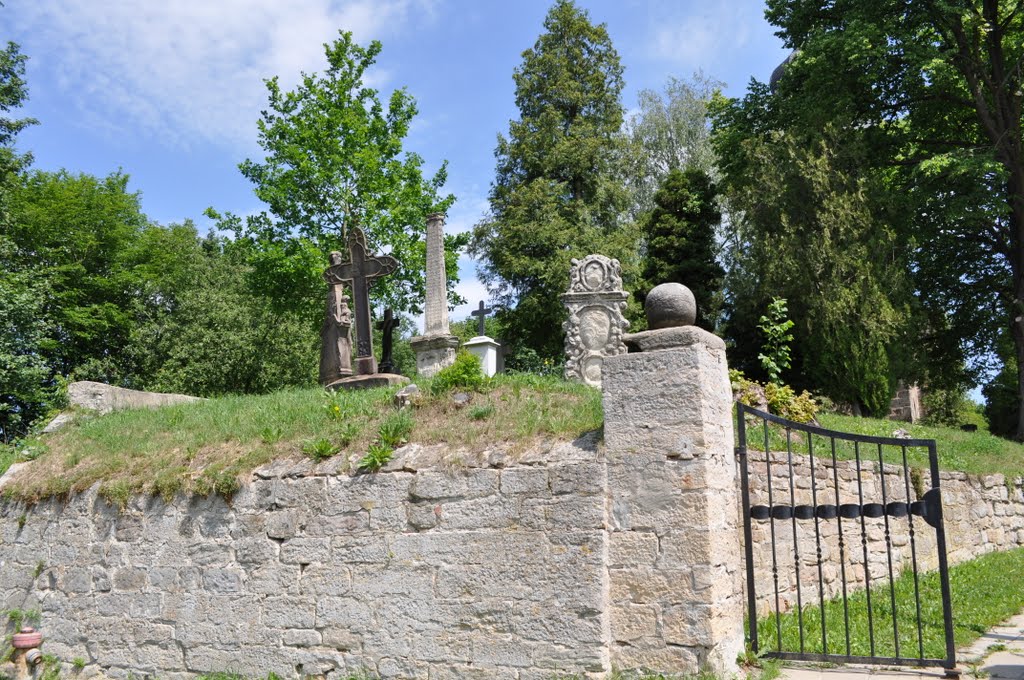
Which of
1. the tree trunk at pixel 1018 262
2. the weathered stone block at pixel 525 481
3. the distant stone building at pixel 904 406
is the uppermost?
the tree trunk at pixel 1018 262

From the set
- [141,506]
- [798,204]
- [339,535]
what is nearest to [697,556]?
[339,535]

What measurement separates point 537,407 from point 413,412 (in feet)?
3.65

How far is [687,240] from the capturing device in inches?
949

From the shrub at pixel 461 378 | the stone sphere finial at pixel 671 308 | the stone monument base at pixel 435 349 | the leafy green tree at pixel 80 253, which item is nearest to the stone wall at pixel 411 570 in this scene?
the stone sphere finial at pixel 671 308

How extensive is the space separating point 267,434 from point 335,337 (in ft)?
17.8

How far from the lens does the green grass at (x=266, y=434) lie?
249 inches

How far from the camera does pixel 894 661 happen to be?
5.14 metres

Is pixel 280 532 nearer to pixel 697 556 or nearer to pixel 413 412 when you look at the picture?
A: pixel 413 412

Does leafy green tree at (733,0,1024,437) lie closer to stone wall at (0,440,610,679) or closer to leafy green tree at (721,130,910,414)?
leafy green tree at (721,130,910,414)

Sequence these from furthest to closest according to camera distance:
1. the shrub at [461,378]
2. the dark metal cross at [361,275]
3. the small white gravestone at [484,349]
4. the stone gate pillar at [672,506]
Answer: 1. the small white gravestone at [484,349]
2. the dark metal cross at [361,275]
3. the shrub at [461,378]
4. the stone gate pillar at [672,506]

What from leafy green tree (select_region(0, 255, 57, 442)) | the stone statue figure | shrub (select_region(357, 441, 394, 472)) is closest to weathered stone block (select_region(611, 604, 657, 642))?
shrub (select_region(357, 441, 394, 472))

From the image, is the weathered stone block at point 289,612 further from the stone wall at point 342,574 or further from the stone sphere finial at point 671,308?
the stone sphere finial at point 671,308

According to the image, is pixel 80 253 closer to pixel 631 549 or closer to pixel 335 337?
pixel 335 337

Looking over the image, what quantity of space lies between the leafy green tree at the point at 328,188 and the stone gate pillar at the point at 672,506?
15.3 m
